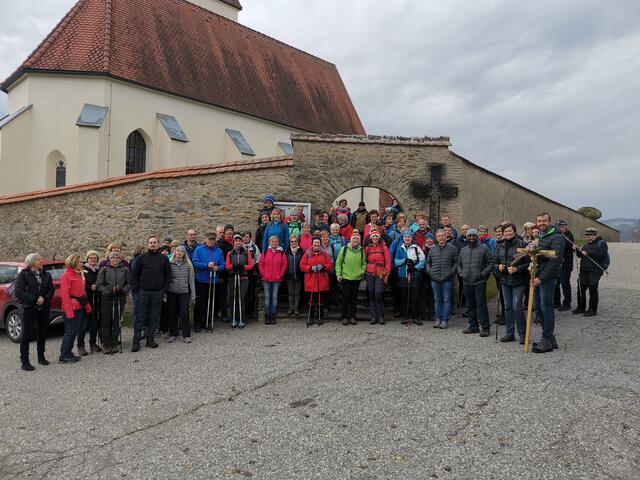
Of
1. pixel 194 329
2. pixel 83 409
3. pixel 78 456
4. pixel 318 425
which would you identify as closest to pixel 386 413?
pixel 318 425

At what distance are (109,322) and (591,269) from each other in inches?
337

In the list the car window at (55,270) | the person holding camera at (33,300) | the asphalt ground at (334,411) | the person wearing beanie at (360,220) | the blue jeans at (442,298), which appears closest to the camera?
the asphalt ground at (334,411)

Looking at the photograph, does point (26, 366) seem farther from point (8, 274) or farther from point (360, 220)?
point (360, 220)

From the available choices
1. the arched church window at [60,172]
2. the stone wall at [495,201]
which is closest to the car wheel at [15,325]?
the stone wall at [495,201]

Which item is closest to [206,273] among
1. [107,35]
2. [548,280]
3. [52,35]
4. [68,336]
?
[68,336]

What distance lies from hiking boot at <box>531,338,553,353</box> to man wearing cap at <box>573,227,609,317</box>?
303cm

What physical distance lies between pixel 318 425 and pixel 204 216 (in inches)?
299

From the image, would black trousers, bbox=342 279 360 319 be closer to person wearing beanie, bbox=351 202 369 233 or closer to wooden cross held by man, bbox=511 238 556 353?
person wearing beanie, bbox=351 202 369 233

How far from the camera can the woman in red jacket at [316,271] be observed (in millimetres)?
8422

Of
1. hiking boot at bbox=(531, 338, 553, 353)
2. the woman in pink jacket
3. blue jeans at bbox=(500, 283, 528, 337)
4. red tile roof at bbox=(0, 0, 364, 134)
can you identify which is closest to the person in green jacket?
the woman in pink jacket

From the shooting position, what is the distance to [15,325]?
8422mm

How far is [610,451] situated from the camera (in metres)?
3.65

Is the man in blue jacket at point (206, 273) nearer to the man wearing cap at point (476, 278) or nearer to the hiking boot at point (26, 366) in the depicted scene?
the hiking boot at point (26, 366)

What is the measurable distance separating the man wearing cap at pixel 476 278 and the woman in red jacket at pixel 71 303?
5881 millimetres
